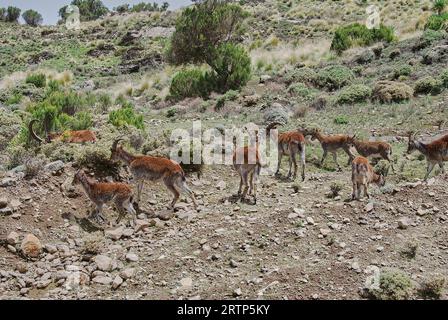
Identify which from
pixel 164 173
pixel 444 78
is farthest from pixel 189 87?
pixel 164 173

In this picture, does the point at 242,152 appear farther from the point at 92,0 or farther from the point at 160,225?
the point at 92,0

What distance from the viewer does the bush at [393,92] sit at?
21.9 meters

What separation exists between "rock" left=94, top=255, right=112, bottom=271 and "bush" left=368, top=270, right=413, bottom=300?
4281 millimetres

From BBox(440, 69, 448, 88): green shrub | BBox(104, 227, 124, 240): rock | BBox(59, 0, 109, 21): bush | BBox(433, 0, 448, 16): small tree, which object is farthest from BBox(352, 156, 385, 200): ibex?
BBox(59, 0, 109, 21): bush

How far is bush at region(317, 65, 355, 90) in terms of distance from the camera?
2671cm

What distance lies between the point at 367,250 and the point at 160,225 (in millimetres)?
4103

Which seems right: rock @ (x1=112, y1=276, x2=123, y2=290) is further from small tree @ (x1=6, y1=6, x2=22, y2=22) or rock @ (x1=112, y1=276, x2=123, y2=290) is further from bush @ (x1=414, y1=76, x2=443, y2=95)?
small tree @ (x1=6, y1=6, x2=22, y2=22)

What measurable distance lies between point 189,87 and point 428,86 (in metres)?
12.8

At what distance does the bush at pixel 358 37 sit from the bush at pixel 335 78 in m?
7.57

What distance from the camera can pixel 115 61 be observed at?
50406mm

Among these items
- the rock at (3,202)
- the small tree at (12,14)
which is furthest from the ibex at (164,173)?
the small tree at (12,14)

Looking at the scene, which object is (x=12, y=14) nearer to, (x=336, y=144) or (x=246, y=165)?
(x=336, y=144)

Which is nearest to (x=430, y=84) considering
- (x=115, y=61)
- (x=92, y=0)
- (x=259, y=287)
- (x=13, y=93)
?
(x=259, y=287)

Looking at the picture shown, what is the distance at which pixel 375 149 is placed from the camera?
47.1 feet
